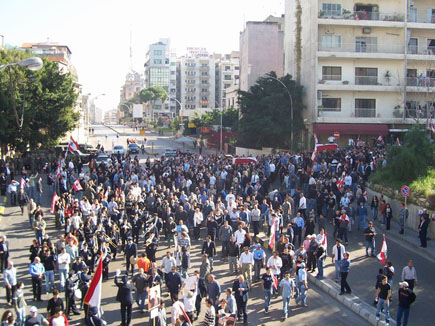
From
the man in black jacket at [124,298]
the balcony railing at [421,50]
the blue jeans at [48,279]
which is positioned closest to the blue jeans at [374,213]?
the man in black jacket at [124,298]

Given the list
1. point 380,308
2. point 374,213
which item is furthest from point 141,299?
point 374,213

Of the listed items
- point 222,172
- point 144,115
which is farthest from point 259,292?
point 144,115

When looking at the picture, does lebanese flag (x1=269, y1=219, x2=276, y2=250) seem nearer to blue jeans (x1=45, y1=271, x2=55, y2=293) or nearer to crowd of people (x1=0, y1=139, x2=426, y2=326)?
crowd of people (x1=0, y1=139, x2=426, y2=326)

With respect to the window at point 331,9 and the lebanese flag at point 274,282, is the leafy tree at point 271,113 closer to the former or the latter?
the window at point 331,9

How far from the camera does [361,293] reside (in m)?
14.9

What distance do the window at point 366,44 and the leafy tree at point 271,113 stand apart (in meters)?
6.67

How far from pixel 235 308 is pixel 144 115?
158 meters

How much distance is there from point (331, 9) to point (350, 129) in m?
11.8

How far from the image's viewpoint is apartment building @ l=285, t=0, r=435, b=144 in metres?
47.0

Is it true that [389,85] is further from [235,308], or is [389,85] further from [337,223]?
[235,308]

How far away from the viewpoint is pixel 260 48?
7225 cm

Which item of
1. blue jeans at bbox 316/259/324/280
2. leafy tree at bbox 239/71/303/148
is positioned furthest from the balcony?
blue jeans at bbox 316/259/324/280

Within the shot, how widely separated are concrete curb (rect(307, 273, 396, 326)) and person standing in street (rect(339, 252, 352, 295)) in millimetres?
169

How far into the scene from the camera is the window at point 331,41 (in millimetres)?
47844
